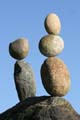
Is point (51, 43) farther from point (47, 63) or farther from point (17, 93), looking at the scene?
point (17, 93)

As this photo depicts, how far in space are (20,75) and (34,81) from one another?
0.28m

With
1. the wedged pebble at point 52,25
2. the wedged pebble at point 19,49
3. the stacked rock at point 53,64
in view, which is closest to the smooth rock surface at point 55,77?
the stacked rock at point 53,64

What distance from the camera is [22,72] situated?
866 cm

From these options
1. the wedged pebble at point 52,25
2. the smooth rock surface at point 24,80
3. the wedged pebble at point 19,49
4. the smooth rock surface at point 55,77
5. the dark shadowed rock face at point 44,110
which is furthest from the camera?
the smooth rock surface at point 24,80

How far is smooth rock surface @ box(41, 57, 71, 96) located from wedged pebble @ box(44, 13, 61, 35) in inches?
19.1

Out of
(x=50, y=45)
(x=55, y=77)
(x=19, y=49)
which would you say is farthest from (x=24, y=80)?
(x=55, y=77)

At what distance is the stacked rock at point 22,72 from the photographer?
8.52 meters

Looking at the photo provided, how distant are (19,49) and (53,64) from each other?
130 centimetres

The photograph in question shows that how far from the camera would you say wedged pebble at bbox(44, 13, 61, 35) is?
7.64 m

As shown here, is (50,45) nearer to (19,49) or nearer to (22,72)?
(19,49)

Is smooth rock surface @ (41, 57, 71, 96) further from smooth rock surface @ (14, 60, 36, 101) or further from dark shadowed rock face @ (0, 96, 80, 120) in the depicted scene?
smooth rock surface @ (14, 60, 36, 101)

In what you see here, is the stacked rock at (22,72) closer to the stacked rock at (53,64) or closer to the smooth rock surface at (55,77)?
the stacked rock at (53,64)

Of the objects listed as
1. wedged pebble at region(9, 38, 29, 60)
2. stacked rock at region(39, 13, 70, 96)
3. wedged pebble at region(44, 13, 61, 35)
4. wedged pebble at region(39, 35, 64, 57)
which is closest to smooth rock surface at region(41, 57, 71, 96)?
stacked rock at region(39, 13, 70, 96)

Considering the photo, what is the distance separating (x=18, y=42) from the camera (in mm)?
8555
